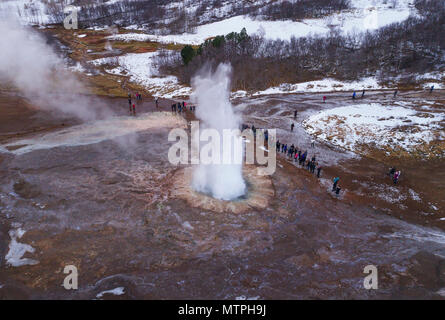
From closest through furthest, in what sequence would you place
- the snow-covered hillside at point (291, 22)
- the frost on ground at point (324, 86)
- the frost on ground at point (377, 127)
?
the frost on ground at point (377, 127) < the frost on ground at point (324, 86) < the snow-covered hillside at point (291, 22)

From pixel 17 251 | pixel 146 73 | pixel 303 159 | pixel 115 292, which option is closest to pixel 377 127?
pixel 303 159

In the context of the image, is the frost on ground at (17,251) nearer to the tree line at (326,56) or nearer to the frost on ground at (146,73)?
the frost on ground at (146,73)

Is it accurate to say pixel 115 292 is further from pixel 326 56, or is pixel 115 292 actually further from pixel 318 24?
pixel 318 24

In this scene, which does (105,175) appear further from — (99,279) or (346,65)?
(346,65)
